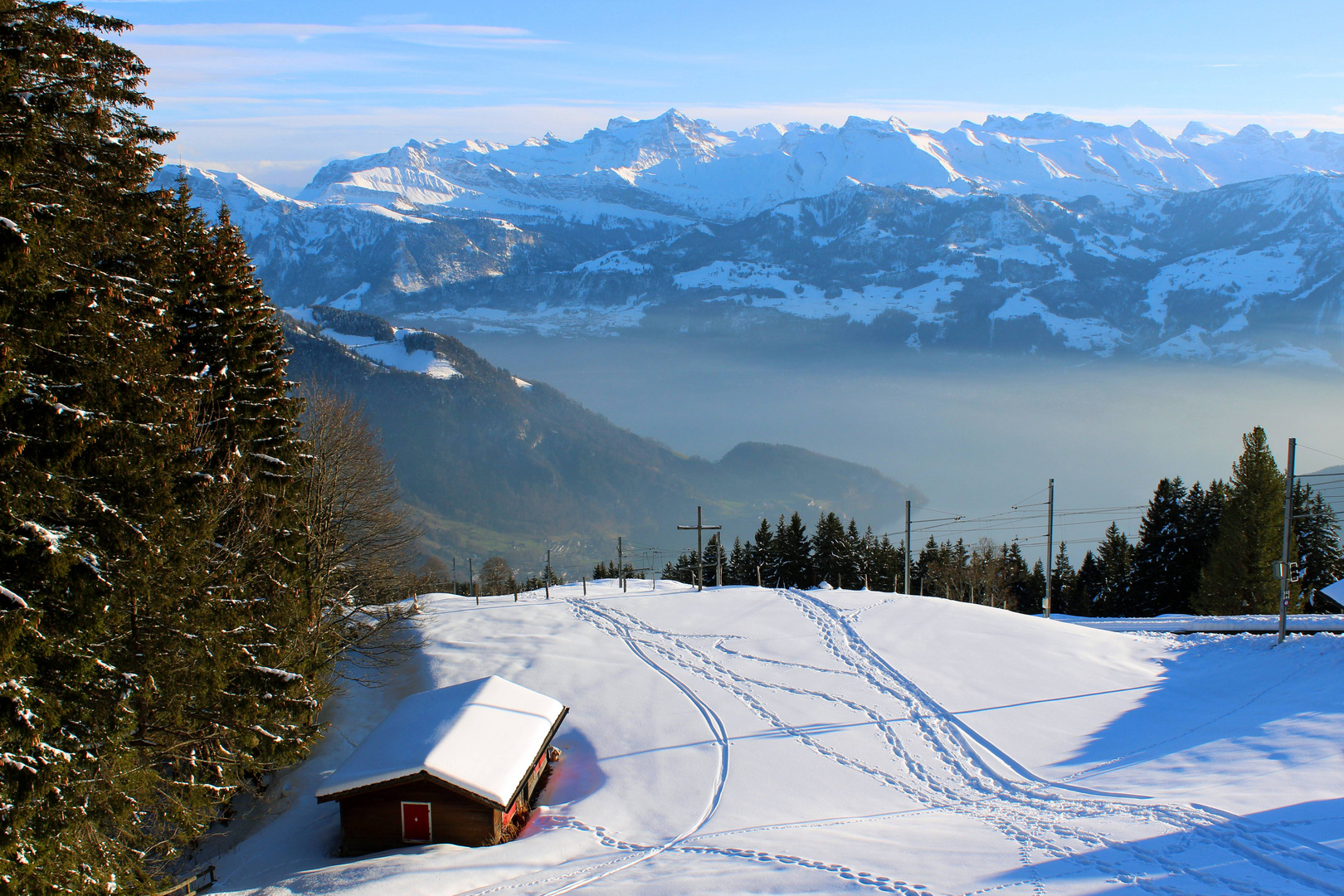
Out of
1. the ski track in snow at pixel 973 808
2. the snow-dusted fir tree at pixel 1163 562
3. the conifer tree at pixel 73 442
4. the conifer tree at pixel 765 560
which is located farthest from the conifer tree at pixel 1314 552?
the conifer tree at pixel 73 442

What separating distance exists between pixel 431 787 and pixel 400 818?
1089 mm

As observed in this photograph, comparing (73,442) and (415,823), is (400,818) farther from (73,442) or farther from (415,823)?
(73,442)

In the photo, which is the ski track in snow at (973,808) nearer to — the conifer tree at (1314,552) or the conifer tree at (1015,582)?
the conifer tree at (1314,552)

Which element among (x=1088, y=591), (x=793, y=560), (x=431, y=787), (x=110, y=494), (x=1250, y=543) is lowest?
(x=1088, y=591)

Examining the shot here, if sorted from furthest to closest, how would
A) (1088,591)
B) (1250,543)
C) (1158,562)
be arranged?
(1088,591)
(1158,562)
(1250,543)

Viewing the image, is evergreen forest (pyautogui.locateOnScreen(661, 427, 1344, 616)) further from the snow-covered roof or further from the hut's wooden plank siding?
the hut's wooden plank siding

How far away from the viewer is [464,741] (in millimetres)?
19156

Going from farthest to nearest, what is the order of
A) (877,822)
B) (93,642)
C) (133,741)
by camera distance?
1. (877,822)
2. (133,741)
3. (93,642)

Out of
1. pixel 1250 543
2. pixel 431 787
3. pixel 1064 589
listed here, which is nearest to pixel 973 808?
pixel 431 787

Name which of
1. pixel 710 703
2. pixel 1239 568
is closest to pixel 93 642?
pixel 710 703

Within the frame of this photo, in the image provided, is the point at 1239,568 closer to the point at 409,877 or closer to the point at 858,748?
the point at 858,748

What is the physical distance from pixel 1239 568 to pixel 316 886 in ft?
163

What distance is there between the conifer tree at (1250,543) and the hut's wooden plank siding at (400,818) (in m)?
45.3

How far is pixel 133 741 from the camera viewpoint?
Answer: 13789mm
